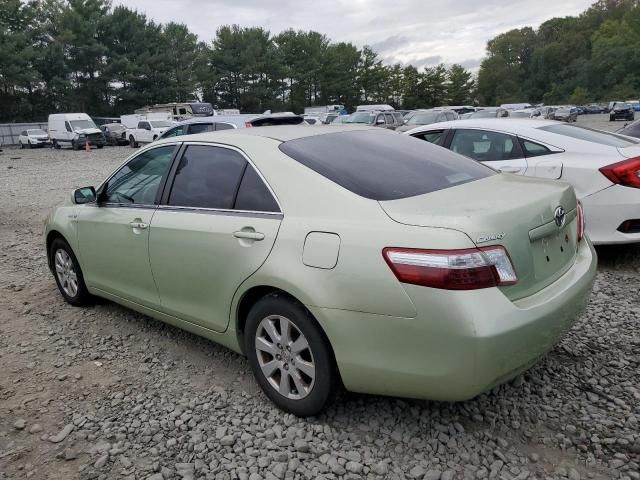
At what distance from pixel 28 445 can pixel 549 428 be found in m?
2.76

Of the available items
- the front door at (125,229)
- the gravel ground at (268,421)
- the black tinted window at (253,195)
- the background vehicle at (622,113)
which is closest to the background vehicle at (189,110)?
the background vehicle at (622,113)

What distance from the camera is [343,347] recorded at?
8.43 feet

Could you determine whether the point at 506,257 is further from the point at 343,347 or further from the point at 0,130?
the point at 0,130

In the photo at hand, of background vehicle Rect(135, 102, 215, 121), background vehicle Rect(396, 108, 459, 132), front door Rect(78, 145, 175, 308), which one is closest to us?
front door Rect(78, 145, 175, 308)

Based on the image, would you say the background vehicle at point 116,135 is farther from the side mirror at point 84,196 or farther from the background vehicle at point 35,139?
the side mirror at point 84,196

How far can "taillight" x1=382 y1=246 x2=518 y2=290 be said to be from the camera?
229cm

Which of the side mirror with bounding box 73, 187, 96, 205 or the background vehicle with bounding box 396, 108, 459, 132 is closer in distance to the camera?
the side mirror with bounding box 73, 187, 96, 205

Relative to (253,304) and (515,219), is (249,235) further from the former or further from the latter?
(515,219)

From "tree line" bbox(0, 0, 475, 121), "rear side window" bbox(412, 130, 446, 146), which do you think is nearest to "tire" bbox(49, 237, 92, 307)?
"rear side window" bbox(412, 130, 446, 146)

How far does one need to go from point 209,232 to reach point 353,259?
1.07 meters

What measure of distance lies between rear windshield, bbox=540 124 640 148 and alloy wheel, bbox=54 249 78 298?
4.82 metres

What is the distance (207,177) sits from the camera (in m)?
3.43

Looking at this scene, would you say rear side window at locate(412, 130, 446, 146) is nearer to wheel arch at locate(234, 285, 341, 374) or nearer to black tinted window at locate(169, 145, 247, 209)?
black tinted window at locate(169, 145, 247, 209)

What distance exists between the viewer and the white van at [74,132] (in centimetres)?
3197
